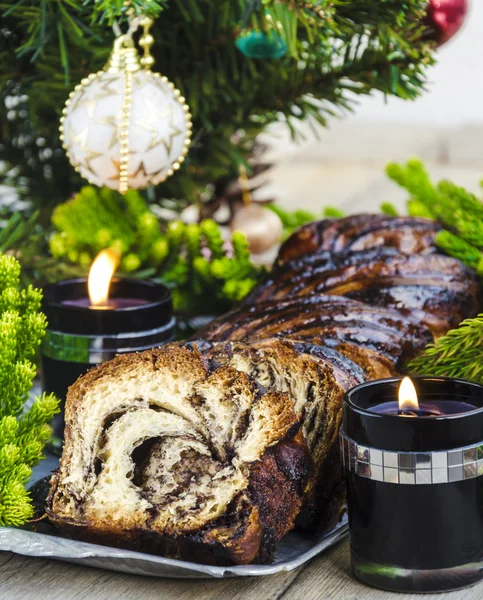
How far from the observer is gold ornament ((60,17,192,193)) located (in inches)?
39.8

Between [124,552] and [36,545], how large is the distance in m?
0.08

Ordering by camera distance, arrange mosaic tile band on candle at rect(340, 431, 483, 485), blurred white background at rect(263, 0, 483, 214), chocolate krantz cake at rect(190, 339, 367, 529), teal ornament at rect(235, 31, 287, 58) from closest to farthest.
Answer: mosaic tile band on candle at rect(340, 431, 483, 485) < chocolate krantz cake at rect(190, 339, 367, 529) < teal ornament at rect(235, 31, 287, 58) < blurred white background at rect(263, 0, 483, 214)

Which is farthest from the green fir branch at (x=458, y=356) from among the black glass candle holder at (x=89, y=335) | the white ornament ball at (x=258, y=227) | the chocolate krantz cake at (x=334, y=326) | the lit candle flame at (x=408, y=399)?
the white ornament ball at (x=258, y=227)

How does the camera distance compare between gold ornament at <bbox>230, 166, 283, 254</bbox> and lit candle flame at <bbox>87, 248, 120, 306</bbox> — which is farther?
gold ornament at <bbox>230, 166, 283, 254</bbox>

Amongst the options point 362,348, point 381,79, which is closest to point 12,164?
point 381,79

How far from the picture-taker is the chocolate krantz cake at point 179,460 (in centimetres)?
75

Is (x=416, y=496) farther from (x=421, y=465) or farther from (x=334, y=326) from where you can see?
(x=334, y=326)

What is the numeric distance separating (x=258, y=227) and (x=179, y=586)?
0.73 metres

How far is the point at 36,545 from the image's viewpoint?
782mm

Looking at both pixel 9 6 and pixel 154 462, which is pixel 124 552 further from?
pixel 9 6

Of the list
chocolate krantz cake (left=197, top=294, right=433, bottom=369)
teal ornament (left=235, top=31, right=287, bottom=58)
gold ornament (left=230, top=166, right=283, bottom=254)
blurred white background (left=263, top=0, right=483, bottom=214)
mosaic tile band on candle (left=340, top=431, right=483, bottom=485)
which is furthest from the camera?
blurred white background (left=263, top=0, right=483, bottom=214)

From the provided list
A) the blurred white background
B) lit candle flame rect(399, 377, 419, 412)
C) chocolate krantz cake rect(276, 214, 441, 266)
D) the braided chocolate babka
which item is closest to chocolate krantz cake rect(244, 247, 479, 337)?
chocolate krantz cake rect(276, 214, 441, 266)

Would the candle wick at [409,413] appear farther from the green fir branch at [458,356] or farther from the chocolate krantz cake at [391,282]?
the chocolate krantz cake at [391,282]

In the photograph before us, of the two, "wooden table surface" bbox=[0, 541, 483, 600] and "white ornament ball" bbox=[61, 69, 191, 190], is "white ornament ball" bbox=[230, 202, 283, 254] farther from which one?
"wooden table surface" bbox=[0, 541, 483, 600]
